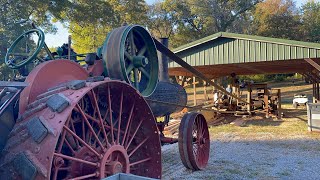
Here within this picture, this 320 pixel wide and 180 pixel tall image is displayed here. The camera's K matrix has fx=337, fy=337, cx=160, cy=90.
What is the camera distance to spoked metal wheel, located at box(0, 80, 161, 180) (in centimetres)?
255

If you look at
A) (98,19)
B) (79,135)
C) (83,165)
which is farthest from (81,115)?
(98,19)

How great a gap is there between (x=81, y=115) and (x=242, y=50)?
9.07m

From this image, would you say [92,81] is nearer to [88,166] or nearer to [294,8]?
[88,166]

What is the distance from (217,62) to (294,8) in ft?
86.1

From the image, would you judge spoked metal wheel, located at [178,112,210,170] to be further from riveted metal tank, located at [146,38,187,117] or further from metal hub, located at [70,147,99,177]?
metal hub, located at [70,147,99,177]

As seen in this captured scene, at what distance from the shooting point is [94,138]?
3.59 meters

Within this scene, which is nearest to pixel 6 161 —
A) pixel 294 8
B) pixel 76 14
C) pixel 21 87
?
pixel 21 87

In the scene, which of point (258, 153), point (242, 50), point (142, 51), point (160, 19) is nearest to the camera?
point (142, 51)

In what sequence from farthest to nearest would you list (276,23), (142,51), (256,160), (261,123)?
(276,23) → (261,123) → (256,160) → (142,51)

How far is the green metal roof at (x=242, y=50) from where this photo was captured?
10367 mm

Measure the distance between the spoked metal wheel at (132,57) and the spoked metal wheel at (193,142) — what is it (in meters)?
1.57

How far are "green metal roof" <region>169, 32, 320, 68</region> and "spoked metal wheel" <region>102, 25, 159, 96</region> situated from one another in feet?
23.4

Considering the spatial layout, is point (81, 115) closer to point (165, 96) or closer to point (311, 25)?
point (165, 96)

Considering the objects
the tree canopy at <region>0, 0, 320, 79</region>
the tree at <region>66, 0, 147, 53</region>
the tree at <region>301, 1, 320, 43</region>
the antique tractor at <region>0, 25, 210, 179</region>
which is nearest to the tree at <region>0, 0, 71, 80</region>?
the tree at <region>66, 0, 147, 53</region>
